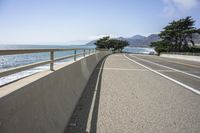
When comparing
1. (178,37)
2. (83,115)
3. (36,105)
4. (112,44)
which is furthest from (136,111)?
(112,44)

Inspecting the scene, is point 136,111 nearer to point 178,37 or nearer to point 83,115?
point 83,115

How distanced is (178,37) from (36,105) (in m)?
98.2

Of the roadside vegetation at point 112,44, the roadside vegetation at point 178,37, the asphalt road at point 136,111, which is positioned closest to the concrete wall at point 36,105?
the asphalt road at point 136,111

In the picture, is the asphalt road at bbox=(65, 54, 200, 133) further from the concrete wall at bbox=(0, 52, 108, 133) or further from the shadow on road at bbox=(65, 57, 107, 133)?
the concrete wall at bbox=(0, 52, 108, 133)

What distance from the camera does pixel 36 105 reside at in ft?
14.5

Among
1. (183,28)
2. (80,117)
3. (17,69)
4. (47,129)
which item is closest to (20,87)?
(17,69)

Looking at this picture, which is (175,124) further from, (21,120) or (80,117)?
(21,120)

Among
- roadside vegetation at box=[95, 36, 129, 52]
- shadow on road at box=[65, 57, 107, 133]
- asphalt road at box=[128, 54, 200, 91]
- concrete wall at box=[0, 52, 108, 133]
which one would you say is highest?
concrete wall at box=[0, 52, 108, 133]

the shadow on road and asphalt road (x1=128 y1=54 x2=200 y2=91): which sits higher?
the shadow on road

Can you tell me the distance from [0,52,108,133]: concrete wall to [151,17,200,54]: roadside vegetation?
85645 mm

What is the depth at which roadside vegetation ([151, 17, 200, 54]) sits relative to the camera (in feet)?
304

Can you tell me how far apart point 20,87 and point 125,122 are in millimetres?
3023

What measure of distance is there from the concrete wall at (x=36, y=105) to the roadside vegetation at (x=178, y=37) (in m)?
85.6

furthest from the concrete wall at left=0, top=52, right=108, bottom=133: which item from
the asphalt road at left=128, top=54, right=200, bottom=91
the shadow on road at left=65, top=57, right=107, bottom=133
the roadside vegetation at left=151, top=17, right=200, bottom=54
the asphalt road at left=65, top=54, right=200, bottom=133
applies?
the roadside vegetation at left=151, top=17, right=200, bottom=54
